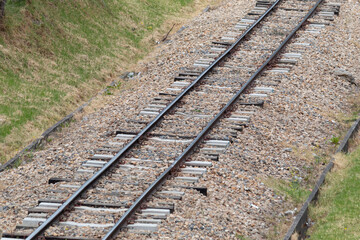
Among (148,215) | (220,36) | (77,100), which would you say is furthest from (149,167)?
(220,36)

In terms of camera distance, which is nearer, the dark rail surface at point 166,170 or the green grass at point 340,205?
the dark rail surface at point 166,170

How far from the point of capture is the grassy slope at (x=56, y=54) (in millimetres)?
16422

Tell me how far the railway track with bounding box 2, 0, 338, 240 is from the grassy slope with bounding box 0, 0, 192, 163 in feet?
9.03

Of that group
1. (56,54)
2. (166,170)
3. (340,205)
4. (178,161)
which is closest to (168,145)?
(178,161)

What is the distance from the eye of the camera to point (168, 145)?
45.6 ft

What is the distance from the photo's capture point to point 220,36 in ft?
71.3

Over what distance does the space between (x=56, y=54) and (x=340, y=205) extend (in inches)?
440

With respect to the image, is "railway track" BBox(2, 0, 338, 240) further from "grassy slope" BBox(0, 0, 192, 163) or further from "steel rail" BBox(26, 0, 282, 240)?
"grassy slope" BBox(0, 0, 192, 163)

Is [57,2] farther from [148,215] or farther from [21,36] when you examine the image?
[148,215]

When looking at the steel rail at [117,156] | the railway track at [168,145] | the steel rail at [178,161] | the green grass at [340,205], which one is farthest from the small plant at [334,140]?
the steel rail at [117,156]

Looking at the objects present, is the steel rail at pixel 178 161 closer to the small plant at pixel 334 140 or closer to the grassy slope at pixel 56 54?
the small plant at pixel 334 140

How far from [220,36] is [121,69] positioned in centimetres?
388

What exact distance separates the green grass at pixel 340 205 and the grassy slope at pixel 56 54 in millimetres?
7486

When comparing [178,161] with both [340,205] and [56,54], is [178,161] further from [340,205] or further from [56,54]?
[56,54]
